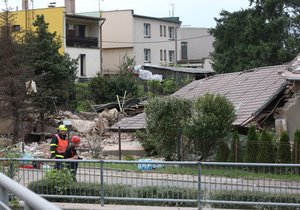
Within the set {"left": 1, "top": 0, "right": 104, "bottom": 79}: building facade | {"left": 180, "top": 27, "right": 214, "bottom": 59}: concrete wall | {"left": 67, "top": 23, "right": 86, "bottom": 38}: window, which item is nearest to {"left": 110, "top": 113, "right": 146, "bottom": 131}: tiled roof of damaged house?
{"left": 1, "top": 0, "right": 104, "bottom": 79}: building facade

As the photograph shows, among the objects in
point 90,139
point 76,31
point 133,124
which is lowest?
point 90,139

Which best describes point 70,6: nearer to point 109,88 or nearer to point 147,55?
point 147,55

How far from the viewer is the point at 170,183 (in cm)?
1161

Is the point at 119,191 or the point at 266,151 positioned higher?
the point at 119,191

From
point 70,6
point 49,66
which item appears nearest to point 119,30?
point 70,6

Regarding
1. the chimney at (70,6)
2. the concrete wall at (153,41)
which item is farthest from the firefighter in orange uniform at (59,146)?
the concrete wall at (153,41)

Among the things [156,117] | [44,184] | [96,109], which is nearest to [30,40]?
[96,109]

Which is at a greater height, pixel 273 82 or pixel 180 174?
pixel 273 82

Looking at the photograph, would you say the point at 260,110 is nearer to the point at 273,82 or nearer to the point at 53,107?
the point at 273,82

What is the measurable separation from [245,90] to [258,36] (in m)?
22.0

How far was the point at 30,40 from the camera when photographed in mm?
35844

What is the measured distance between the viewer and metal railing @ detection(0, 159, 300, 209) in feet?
36.7

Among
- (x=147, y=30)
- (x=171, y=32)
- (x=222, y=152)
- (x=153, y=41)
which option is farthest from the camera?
(x=171, y=32)

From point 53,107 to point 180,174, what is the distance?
26.6 m
